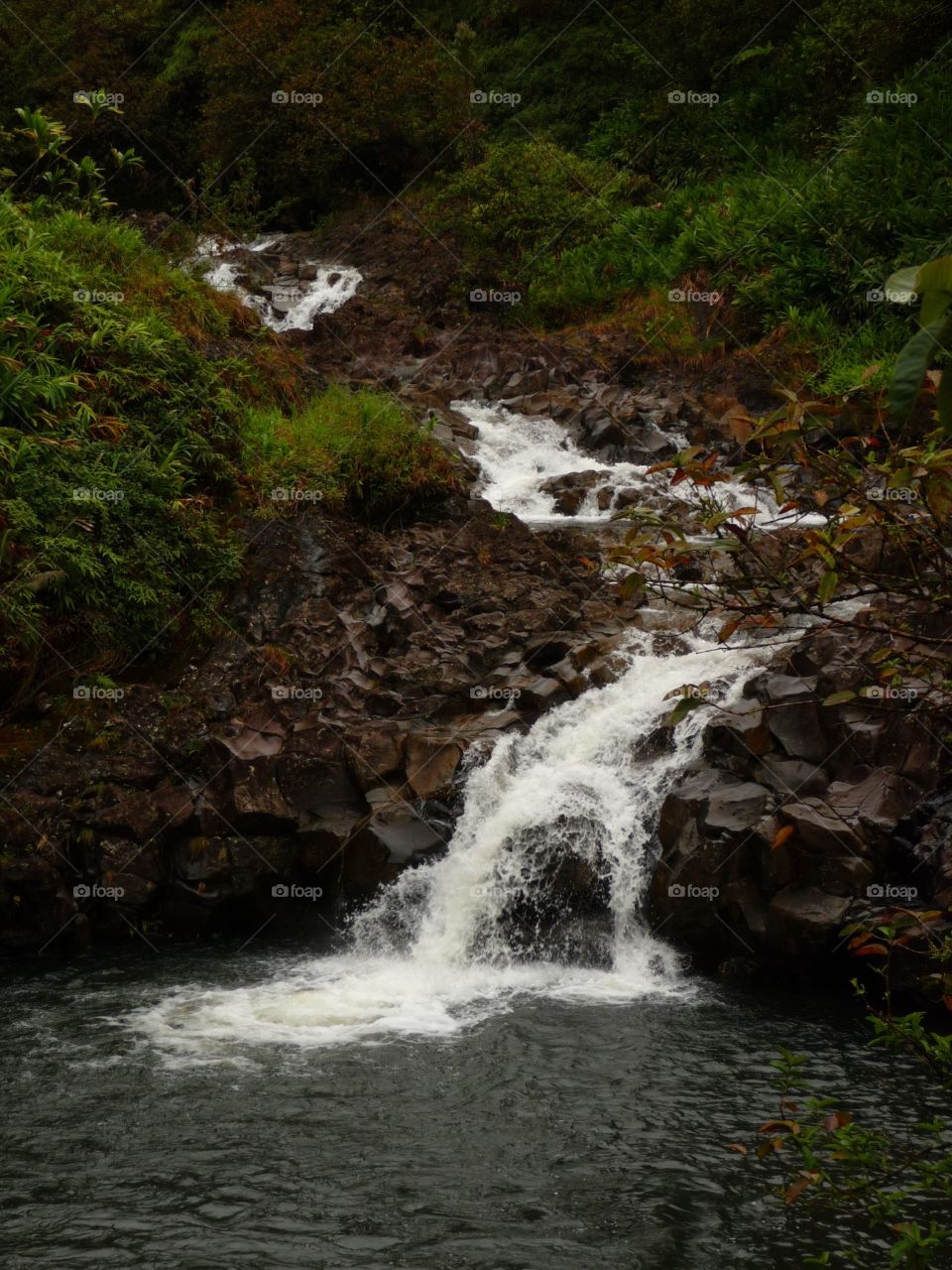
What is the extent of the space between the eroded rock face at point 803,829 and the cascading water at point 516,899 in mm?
479

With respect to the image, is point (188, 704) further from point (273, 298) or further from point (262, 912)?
point (273, 298)

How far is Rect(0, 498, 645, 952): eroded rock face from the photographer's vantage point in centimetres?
976

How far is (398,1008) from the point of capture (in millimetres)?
8477

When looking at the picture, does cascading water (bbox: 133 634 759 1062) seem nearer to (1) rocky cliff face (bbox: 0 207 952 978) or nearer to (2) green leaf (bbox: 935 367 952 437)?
(1) rocky cliff face (bbox: 0 207 952 978)

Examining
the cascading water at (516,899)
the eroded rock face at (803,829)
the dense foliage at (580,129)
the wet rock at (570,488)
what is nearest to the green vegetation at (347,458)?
the wet rock at (570,488)

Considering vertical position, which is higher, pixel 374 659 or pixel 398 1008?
pixel 374 659

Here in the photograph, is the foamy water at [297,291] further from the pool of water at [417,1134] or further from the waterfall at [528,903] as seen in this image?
the pool of water at [417,1134]

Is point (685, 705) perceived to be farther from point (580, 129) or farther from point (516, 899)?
point (580, 129)

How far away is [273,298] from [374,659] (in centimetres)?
1095

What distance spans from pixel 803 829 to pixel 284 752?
4.54m

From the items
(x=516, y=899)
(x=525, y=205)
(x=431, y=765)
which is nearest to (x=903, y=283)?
(x=516, y=899)

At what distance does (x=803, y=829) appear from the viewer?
8.60 m

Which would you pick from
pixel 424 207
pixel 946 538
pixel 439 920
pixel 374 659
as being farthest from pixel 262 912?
pixel 424 207

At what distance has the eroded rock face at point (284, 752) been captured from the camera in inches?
384
